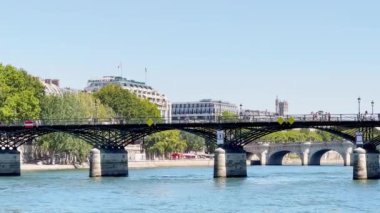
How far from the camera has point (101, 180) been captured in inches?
4924

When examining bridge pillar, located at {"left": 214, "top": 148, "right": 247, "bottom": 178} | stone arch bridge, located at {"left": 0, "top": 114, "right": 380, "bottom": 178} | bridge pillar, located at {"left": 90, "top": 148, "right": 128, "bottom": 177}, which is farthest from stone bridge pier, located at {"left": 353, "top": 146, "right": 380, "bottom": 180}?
Result: bridge pillar, located at {"left": 90, "top": 148, "right": 128, "bottom": 177}

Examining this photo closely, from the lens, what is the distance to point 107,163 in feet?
444

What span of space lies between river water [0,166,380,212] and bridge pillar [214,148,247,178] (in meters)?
3.28

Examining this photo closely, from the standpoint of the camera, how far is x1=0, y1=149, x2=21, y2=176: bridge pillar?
5537 inches

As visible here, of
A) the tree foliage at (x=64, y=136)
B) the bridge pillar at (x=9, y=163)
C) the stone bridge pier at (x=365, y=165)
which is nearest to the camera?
the stone bridge pier at (x=365, y=165)

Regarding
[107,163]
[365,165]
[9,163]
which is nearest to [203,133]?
[107,163]

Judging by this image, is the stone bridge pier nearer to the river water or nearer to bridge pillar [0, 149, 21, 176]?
the river water

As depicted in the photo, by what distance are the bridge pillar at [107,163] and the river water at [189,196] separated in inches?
369

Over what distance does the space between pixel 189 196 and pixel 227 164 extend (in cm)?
3065

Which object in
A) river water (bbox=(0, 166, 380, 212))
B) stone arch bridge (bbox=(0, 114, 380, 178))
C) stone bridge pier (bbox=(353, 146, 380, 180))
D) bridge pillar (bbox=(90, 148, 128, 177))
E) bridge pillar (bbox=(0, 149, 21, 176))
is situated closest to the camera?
river water (bbox=(0, 166, 380, 212))

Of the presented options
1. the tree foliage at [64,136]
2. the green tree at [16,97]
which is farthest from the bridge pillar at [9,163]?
the tree foliage at [64,136]

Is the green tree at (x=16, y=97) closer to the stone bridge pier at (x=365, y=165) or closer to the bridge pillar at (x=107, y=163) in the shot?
the bridge pillar at (x=107, y=163)

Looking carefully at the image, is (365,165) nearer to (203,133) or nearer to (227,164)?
(227,164)

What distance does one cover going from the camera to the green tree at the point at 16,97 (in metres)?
165
